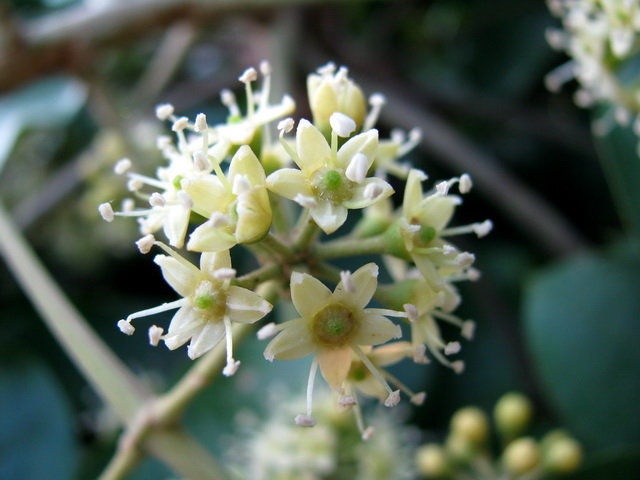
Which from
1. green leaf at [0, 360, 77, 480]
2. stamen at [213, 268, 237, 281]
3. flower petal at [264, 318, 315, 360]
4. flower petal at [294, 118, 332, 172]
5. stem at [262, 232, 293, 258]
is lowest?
green leaf at [0, 360, 77, 480]

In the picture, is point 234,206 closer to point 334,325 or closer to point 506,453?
point 334,325

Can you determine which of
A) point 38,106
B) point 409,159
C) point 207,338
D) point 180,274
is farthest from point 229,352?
point 409,159

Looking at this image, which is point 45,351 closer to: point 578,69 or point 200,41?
point 200,41

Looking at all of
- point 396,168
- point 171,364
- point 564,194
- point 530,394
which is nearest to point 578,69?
point 396,168

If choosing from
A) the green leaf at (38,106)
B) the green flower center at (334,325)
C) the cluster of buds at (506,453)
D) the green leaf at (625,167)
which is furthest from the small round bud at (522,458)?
the green leaf at (38,106)

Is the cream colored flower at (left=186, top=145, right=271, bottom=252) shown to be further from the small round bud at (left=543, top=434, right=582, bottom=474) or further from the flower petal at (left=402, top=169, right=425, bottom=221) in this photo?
the small round bud at (left=543, top=434, right=582, bottom=474)

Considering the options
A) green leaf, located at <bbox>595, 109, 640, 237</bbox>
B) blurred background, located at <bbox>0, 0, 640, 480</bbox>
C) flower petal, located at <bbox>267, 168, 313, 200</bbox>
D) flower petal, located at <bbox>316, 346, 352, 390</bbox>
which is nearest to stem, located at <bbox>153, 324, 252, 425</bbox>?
flower petal, located at <bbox>316, 346, 352, 390</bbox>
